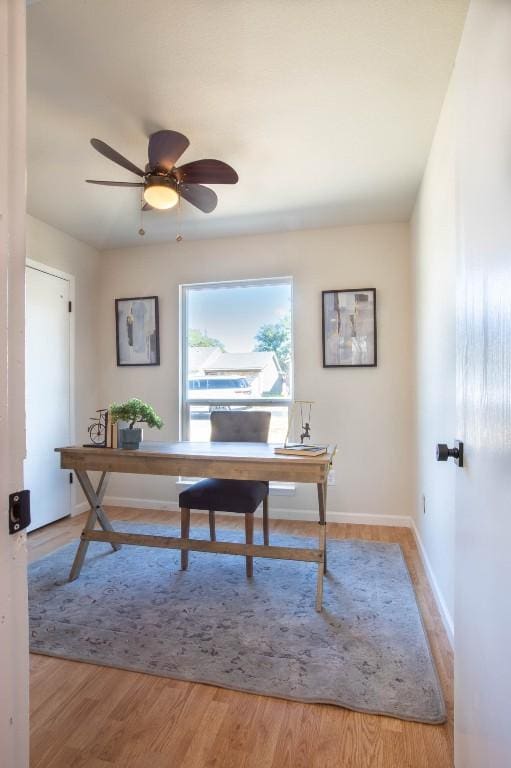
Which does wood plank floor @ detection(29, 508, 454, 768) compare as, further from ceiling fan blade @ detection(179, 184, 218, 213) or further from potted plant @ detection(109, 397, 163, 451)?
ceiling fan blade @ detection(179, 184, 218, 213)

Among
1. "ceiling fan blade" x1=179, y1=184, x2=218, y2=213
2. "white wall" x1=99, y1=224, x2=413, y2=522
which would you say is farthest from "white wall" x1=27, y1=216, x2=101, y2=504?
"ceiling fan blade" x1=179, y1=184, x2=218, y2=213

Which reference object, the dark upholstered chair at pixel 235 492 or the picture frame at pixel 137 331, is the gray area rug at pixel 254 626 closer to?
the dark upholstered chair at pixel 235 492

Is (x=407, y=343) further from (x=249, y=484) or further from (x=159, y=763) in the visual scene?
(x=159, y=763)

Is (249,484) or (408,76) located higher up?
(408,76)

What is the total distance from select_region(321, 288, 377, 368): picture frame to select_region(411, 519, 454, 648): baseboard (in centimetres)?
142

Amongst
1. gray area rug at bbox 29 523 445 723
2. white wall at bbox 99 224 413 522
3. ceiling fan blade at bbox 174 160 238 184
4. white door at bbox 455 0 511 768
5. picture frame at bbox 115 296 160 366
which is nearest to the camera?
white door at bbox 455 0 511 768

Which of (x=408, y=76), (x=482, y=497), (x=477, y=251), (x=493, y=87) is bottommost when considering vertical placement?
(x=482, y=497)

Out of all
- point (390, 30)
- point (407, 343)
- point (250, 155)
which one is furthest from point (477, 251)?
point (407, 343)

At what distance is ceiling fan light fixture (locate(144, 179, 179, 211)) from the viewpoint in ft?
6.87

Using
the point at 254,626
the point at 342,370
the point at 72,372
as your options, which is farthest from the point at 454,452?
the point at 72,372

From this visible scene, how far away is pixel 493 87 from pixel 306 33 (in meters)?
1.15

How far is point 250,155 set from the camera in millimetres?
2391

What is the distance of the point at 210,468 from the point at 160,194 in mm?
1498

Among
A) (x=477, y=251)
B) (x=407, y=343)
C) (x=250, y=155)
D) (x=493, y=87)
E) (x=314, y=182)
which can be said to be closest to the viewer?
(x=493, y=87)
